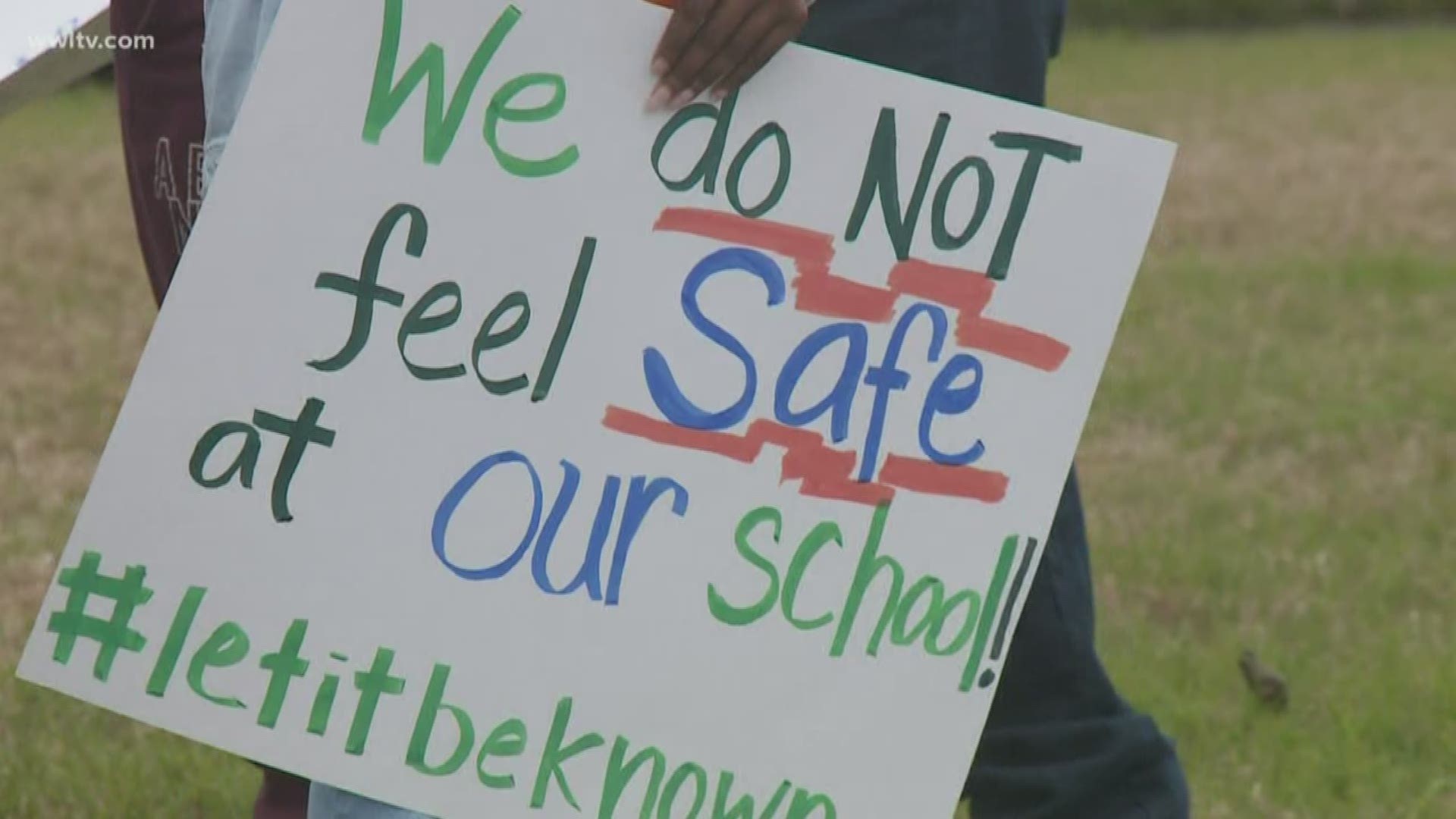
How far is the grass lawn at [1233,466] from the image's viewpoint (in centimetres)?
271

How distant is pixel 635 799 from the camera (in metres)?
1.72

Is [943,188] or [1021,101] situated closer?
[943,188]

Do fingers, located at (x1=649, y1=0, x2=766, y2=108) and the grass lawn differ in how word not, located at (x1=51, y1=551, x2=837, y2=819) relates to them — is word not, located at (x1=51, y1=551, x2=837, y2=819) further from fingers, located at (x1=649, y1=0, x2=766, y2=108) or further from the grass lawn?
the grass lawn

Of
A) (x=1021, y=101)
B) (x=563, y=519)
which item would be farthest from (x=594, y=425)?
(x=1021, y=101)

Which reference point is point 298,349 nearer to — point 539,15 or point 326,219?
point 326,219

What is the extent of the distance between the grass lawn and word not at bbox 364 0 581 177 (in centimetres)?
112

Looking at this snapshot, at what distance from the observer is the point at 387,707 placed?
1694mm

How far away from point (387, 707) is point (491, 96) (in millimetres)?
440

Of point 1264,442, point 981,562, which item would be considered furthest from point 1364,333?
point 981,562

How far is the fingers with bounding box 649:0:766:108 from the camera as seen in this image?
1674 mm

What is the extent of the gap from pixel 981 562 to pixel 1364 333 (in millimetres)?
3490

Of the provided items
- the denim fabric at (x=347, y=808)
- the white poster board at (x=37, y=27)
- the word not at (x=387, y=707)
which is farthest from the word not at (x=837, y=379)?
the white poster board at (x=37, y=27)

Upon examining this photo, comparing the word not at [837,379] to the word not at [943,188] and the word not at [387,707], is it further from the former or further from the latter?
the word not at [387,707]

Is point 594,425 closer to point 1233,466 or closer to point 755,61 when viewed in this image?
point 755,61
